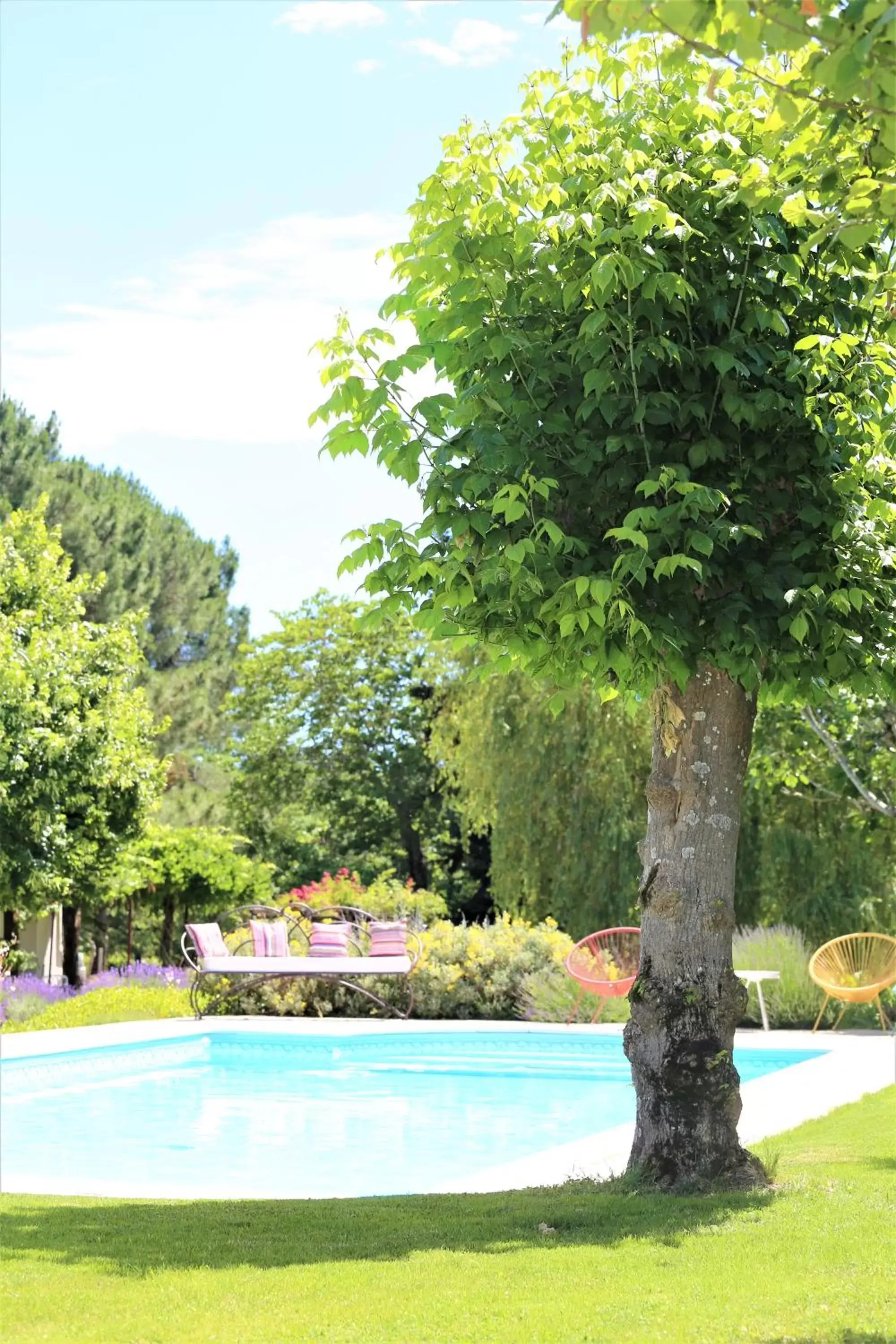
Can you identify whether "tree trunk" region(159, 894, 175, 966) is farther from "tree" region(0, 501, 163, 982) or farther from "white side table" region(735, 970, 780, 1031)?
"white side table" region(735, 970, 780, 1031)

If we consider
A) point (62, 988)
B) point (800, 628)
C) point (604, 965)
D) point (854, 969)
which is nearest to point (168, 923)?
point (62, 988)

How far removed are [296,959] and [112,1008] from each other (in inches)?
81.7

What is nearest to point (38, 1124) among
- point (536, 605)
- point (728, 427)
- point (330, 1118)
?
point (330, 1118)

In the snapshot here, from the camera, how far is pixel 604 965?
46.6ft

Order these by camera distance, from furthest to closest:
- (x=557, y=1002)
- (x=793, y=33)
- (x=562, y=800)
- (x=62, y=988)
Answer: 1. (x=562, y=800)
2. (x=62, y=988)
3. (x=557, y=1002)
4. (x=793, y=33)

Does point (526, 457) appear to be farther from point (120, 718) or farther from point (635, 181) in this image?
point (120, 718)

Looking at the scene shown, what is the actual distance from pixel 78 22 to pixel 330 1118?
9.20m

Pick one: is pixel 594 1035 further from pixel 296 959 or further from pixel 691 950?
pixel 691 950

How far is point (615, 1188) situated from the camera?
5516 millimetres

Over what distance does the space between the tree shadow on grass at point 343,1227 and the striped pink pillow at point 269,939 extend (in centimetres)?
928

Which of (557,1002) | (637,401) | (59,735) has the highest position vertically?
(637,401)

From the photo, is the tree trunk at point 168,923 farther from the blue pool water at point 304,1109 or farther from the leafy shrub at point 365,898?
the blue pool water at point 304,1109

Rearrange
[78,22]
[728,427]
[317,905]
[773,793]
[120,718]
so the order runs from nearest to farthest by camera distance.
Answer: [728,427], [78,22], [120,718], [773,793], [317,905]

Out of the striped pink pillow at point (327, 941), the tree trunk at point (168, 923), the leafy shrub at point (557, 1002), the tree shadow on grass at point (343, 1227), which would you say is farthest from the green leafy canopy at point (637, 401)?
the tree trunk at point (168, 923)
